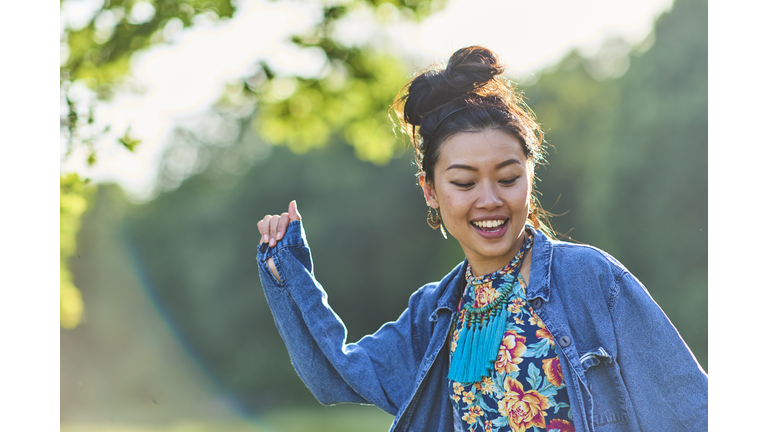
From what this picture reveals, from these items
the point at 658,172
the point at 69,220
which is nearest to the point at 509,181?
the point at 69,220

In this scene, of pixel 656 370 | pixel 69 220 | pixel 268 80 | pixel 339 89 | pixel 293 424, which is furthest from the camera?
pixel 293 424

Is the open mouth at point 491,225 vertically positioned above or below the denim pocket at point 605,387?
above

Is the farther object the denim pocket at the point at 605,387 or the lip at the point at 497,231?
the lip at the point at 497,231

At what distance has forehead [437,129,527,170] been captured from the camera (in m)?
1.71

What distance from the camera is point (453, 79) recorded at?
6.16 feet

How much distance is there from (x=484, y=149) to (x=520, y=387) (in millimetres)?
665

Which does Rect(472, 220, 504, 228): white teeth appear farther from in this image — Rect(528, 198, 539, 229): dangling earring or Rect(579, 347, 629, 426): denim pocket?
Rect(579, 347, 629, 426): denim pocket

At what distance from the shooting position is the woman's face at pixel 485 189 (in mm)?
1710

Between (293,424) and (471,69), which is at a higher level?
(471,69)

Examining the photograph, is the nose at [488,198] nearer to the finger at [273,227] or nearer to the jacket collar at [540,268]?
the jacket collar at [540,268]

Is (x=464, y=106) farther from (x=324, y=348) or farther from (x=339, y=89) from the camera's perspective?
(x=339, y=89)

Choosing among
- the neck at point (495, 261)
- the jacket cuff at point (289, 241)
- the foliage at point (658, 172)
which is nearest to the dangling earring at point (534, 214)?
the neck at point (495, 261)
